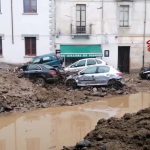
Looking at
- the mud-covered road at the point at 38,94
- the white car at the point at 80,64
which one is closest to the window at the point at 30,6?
the white car at the point at 80,64

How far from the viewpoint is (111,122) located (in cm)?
1525

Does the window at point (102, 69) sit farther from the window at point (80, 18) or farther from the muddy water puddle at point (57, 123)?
the window at point (80, 18)

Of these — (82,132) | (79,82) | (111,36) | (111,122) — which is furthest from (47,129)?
(111,36)

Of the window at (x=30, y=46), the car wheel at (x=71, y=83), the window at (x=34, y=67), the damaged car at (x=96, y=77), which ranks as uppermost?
the window at (x=30, y=46)

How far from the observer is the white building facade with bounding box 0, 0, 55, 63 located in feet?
119

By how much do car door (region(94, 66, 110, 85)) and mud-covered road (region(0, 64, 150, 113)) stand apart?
422 millimetres

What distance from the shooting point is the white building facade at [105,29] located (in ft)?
120

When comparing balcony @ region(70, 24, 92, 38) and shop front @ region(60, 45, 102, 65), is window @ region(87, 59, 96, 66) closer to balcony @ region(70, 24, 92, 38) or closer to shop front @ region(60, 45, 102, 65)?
shop front @ region(60, 45, 102, 65)

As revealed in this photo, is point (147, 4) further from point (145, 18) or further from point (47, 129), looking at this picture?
point (47, 129)

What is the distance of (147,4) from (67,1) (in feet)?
21.9

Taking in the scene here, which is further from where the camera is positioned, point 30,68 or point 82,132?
point 30,68

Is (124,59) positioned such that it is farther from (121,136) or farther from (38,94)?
(121,136)

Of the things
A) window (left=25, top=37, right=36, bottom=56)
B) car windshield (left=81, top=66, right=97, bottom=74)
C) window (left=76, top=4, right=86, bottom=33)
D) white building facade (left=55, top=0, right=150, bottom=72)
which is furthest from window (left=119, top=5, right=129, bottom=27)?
car windshield (left=81, top=66, right=97, bottom=74)

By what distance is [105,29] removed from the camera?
3712 cm
